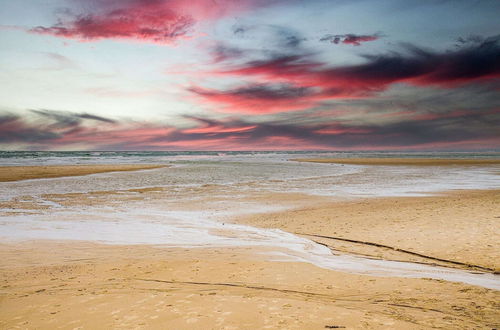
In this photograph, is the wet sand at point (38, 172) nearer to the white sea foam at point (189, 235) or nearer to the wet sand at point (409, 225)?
the white sea foam at point (189, 235)

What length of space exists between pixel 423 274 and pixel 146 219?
12.0 metres

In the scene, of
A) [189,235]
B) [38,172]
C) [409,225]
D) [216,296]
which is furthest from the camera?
[38,172]

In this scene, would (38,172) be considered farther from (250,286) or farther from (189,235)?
(250,286)

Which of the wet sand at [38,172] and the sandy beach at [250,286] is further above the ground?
the wet sand at [38,172]

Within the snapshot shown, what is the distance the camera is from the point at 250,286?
24.9ft

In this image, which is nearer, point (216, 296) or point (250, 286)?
point (216, 296)

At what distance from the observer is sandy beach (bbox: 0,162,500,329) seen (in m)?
5.87

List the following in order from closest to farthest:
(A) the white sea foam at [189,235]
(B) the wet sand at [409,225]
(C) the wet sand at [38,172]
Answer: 1. (A) the white sea foam at [189,235]
2. (B) the wet sand at [409,225]
3. (C) the wet sand at [38,172]

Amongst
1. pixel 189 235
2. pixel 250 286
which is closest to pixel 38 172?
pixel 189 235

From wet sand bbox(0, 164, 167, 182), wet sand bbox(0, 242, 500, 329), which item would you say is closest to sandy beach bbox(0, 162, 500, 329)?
wet sand bbox(0, 242, 500, 329)

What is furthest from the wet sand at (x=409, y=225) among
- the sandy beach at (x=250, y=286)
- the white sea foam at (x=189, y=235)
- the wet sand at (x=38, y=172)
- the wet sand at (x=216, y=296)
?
the wet sand at (x=38, y=172)

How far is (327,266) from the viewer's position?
30.0 ft

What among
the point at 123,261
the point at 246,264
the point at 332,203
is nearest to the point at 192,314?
the point at 246,264

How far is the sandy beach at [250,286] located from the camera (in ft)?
19.3
